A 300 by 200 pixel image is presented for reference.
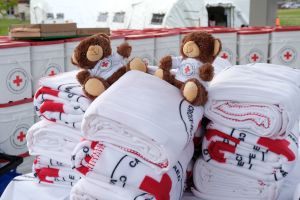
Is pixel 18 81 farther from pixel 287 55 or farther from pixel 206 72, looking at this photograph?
pixel 287 55

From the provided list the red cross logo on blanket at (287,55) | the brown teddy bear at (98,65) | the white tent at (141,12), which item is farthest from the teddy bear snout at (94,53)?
the white tent at (141,12)

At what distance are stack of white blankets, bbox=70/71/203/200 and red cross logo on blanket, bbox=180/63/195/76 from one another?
0.56 feet

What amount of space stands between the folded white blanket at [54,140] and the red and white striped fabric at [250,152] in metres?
0.44

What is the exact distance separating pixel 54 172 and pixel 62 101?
0.91ft

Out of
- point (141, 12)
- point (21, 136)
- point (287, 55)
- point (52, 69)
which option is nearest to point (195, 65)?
point (52, 69)

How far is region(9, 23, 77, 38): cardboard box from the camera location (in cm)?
344

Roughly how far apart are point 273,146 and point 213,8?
13.7 meters

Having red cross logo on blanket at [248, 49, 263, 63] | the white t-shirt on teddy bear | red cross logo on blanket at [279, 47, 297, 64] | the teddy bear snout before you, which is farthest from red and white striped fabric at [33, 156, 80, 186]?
red cross logo on blanket at [279, 47, 297, 64]

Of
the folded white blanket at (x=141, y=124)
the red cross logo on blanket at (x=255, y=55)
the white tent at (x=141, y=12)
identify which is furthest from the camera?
the white tent at (x=141, y=12)

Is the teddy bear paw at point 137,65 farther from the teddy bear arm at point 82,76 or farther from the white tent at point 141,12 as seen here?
the white tent at point 141,12

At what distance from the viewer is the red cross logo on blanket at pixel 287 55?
5.32m

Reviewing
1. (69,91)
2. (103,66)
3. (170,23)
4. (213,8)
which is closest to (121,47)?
(103,66)

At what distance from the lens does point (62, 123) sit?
4.53 ft

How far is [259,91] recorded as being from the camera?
1.25 metres
